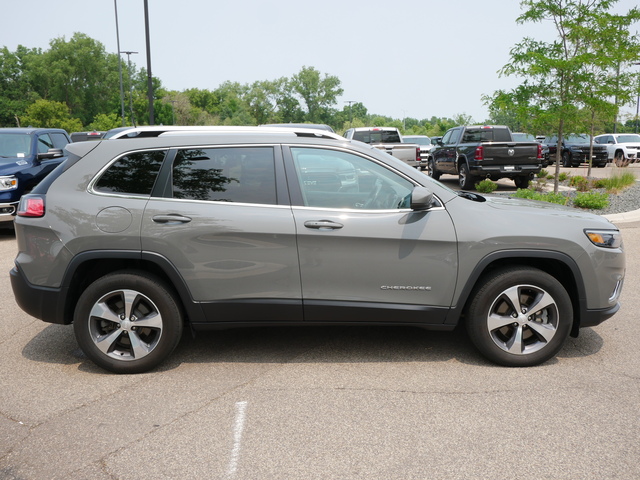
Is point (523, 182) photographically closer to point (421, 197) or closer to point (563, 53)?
point (563, 53)

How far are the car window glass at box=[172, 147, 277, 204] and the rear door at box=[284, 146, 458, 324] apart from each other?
0.18m

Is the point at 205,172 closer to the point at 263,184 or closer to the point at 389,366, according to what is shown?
the point at 263,184

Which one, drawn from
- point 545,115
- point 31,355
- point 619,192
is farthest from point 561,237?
point 619,192

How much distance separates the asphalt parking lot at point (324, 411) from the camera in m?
3.33

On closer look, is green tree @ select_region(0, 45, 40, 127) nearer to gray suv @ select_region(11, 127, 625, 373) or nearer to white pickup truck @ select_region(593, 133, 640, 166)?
white pickup truck @ select_region(593, 133, 640, 166)

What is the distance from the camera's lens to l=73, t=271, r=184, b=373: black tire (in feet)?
15.1

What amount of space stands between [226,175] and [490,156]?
1436 cm

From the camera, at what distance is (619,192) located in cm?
1744

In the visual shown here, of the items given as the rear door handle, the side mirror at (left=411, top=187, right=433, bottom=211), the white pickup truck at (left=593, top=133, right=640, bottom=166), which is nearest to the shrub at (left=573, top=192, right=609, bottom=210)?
the side mirror at (left=411, top=187, right=433, bottom=211)

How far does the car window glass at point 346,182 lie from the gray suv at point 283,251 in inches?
0.4

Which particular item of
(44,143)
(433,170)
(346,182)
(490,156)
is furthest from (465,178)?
(346,182)

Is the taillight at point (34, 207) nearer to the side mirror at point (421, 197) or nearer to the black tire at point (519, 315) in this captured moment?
the side mirror at point (421, 197)

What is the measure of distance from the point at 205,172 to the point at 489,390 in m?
2.51

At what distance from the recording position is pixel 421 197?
4.42 metres
